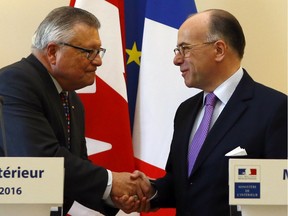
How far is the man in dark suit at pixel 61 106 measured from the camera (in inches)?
84.6

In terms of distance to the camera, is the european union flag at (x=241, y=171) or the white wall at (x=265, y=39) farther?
the white wall at (x=265, y=39)

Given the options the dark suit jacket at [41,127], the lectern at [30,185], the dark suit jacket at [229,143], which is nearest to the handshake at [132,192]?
the dark suit jacket at [41,127]

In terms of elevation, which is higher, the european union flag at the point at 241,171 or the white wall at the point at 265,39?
the white wall at the point at 265,39

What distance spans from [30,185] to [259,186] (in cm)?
61

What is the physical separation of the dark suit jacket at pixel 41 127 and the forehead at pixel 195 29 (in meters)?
0.65

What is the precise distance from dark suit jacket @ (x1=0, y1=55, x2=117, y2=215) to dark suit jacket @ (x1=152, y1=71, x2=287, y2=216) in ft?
1.26

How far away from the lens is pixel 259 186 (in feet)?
4.73

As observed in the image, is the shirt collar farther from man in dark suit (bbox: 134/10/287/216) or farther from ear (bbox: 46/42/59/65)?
ear (bbox: 46/42/59/65)

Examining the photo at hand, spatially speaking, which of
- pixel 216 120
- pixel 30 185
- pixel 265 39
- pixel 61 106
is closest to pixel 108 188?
pixel 61 106

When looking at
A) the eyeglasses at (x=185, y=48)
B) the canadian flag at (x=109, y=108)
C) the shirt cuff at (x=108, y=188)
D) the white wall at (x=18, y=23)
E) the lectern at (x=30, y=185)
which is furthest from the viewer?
the white wall at (x=18, y=23)

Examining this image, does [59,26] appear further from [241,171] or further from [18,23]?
[241,171]

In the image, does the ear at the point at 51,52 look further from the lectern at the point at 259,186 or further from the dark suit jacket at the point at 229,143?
the lectern at the point at 259,186

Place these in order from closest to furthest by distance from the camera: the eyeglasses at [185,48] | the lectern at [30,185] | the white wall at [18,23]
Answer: the lectern at [30,185], the eyeglasses at [185,48], the white wall at [18,23]

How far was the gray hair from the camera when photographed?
2402 millimetres
